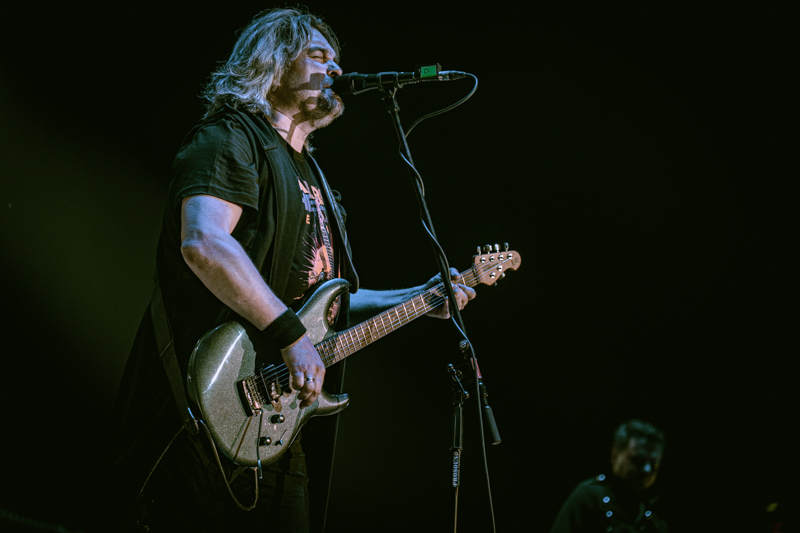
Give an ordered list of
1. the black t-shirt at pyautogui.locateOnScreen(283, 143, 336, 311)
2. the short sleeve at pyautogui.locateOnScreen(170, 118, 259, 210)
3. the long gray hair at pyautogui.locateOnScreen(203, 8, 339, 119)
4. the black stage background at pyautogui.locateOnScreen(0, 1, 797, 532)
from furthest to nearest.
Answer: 1. the black stage background at pyautogui.locateOnScreen(0, 1, 797, 532)
2. the long gray hair at pyautogui.locateOnScreen(203, 8, 339, 119)
3. the black t-shirt at pyautogui.locateOnScreen(283, 143, 336, 311)
4. the short sleeve at pyautogui.locateOnScreen(170, 118, 259, 210)

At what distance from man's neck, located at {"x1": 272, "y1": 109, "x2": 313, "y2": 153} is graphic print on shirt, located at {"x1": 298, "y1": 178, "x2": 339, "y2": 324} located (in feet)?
0.76

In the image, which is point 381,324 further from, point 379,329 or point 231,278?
point 231,278

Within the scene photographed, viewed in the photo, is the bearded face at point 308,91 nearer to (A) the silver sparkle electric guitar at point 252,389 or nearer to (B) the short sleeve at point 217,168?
(B) the short sleeve at point 217,168

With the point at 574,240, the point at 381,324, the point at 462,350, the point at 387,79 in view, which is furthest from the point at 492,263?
the point at 387,79

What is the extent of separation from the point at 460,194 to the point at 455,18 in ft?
3.42

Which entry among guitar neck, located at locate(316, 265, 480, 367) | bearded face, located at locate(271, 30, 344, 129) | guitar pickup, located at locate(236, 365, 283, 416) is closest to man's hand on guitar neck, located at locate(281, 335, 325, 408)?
guitar pickup, located at locate(236, 365, 283, 416)

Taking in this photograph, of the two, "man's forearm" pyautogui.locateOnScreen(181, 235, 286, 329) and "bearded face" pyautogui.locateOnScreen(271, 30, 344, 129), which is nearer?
"man's forearm" pyautogui.locateOnScreen(181, 235, 286, 329)

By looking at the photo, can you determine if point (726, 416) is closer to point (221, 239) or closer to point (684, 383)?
point (684, 383)

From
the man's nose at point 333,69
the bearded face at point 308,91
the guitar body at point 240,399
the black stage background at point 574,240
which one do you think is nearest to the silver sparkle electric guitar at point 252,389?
the guitar body at point 240,399

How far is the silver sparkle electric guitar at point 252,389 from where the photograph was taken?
5.13 feet

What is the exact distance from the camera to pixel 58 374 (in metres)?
2.15

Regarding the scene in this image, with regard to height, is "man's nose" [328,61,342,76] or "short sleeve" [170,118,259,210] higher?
"man's nose" [328,61,342,76]

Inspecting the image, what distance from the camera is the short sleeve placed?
1.66m

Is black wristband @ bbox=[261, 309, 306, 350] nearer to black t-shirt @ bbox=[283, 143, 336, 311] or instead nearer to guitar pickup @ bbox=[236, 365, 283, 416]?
guitar pickup @ bbox=[236, 365, 283, 416]
